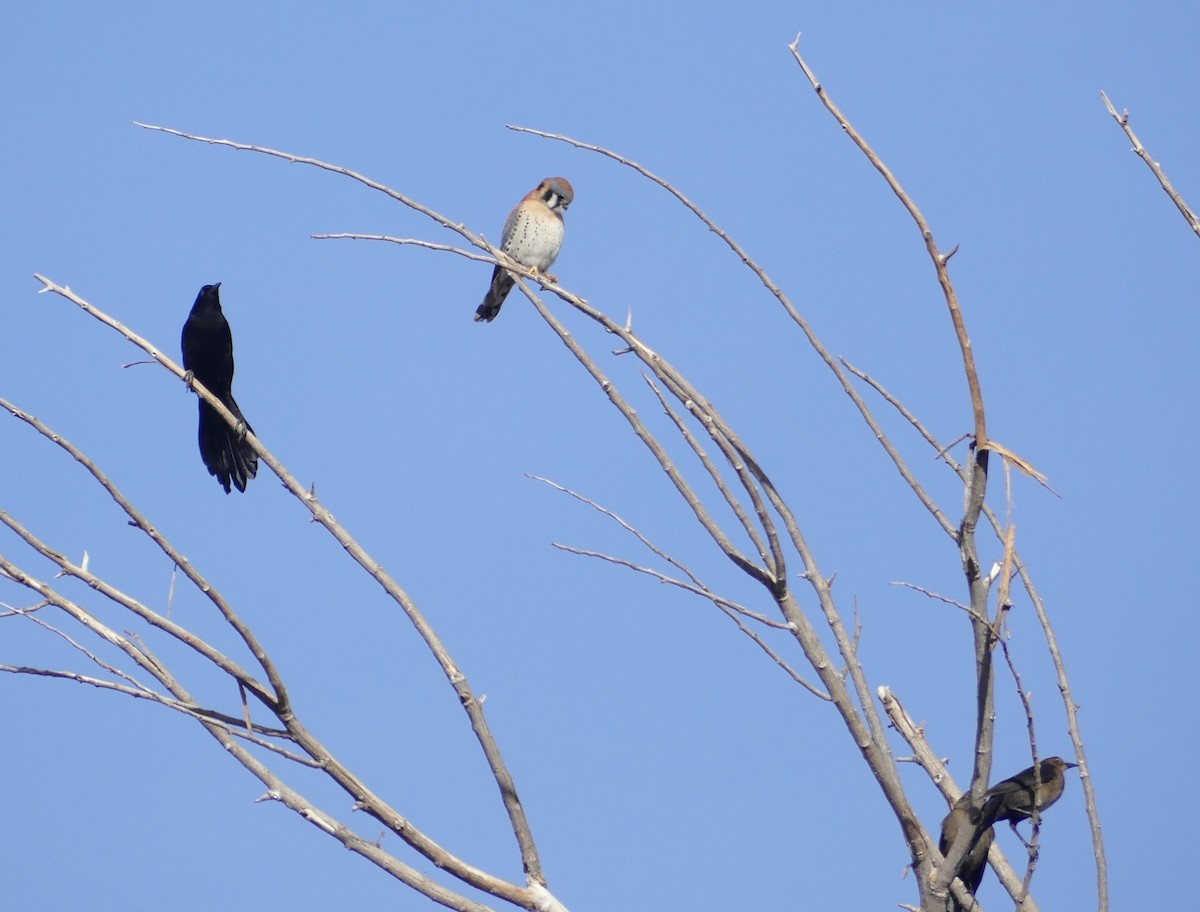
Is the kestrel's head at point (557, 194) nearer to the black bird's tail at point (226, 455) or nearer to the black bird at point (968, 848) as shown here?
the black bird's tail at point (226, 455)

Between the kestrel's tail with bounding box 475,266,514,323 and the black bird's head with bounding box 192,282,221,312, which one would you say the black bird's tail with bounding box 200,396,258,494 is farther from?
the kestrel's tail with bounding box 475,266,514,323

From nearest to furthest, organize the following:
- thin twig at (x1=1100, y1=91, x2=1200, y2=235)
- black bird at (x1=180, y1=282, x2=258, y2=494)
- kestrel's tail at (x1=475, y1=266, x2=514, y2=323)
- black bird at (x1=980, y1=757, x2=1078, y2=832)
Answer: thin twig at (x1=1100, y1=91, x2=1200, y2=235) → black bird at (x1=980, y1=757, x2=1078, y2=832) → black bird at (x1=180, y1=282, x2=258, y2=494) → kestrel's tail at (x1=475, y1=266, x2=514, y2=323)

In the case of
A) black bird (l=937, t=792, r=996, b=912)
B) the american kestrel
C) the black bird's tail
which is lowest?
black bird (l=937, t=792, r=996, b=912)

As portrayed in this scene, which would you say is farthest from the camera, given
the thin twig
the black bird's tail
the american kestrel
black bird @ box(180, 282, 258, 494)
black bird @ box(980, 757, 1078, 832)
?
the american kestrel

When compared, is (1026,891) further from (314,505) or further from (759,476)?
(314,505)

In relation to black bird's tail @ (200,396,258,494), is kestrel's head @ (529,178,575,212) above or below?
above

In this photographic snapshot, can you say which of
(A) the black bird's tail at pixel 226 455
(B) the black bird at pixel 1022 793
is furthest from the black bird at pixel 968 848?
(A) the black bird's tail at pixel 226 455

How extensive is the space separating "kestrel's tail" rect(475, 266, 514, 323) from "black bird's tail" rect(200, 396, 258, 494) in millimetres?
3678

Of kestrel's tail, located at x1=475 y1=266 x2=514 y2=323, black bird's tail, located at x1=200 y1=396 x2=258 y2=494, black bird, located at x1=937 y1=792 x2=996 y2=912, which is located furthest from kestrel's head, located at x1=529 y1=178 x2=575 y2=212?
black bird, located at x1=937 y1=792 x2=996 y2=912

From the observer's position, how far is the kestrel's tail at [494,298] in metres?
9.10

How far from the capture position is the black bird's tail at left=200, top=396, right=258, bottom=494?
556 centimetres

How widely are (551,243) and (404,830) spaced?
22.6ft

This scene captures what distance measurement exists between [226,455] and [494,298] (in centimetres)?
404

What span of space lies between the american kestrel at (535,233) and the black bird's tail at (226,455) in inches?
151
